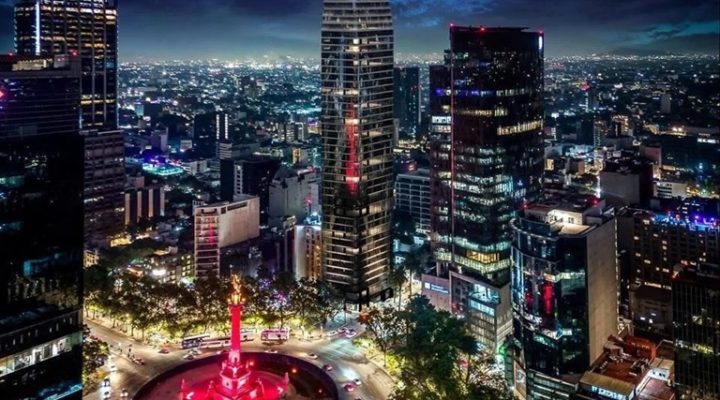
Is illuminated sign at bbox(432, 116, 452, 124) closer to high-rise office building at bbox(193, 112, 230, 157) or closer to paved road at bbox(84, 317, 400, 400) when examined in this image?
paved road at bbox(84, 317, 400, 400)

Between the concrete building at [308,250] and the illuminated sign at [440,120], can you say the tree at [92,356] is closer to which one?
the concrete building at [308,250]

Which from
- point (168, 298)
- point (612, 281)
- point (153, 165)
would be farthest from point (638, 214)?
point (153, 165)

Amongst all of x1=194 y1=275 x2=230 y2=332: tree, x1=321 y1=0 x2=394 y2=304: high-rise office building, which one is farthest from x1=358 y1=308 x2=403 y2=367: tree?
x1=194 y1=275 x2=230 y2=332: tree

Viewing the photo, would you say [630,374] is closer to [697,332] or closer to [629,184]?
[697,332]

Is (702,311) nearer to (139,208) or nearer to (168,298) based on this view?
(168,298)

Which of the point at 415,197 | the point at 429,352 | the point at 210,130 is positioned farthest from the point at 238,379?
the point at 210,130
